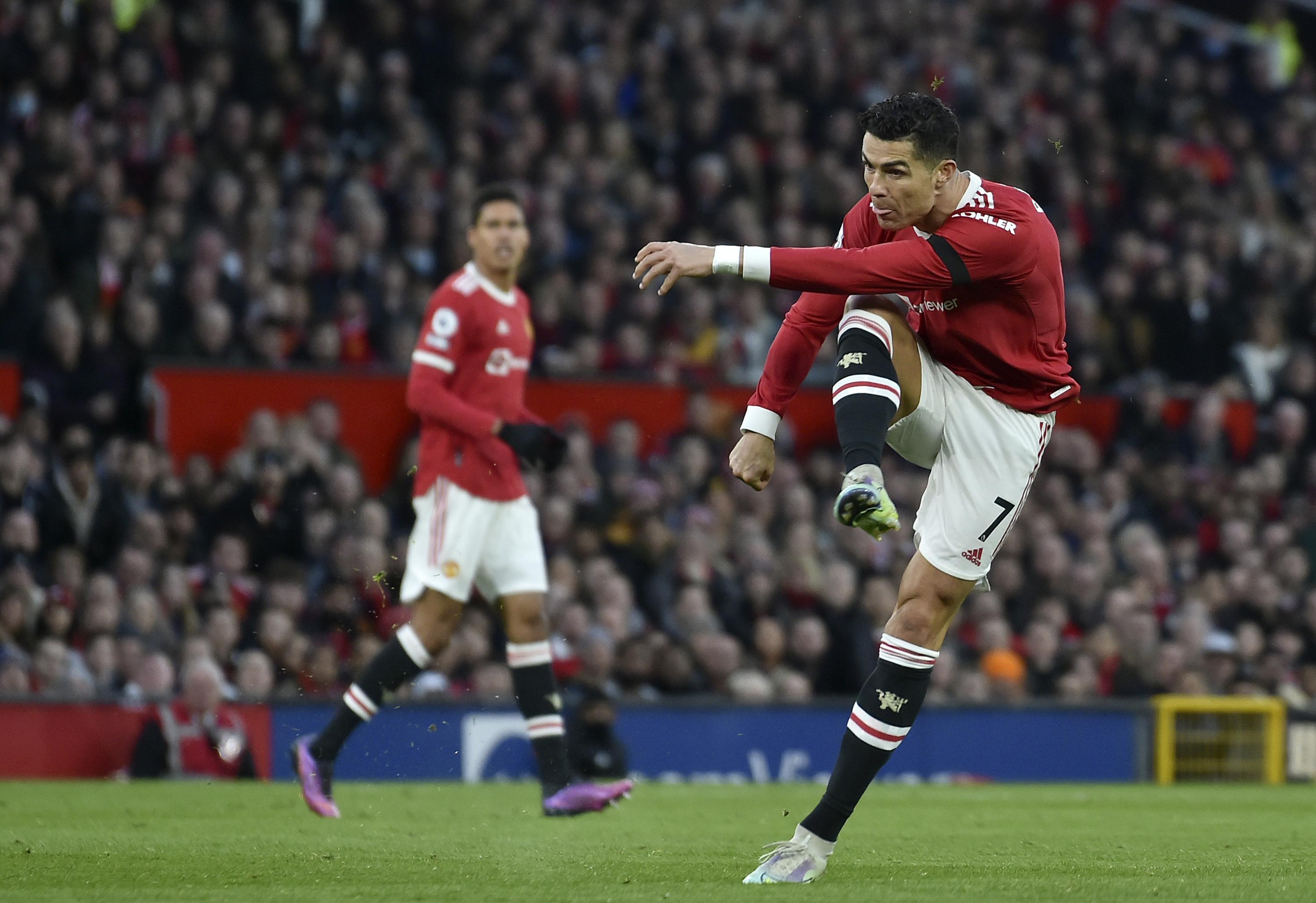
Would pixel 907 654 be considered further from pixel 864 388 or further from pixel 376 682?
pixel 376 682

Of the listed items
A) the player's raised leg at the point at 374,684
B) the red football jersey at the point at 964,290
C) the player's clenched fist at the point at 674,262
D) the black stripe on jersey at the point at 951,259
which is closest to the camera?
the player's clenched fist at the point at 674,262

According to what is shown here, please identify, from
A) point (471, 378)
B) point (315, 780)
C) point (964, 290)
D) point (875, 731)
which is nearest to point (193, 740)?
point (315, 780)

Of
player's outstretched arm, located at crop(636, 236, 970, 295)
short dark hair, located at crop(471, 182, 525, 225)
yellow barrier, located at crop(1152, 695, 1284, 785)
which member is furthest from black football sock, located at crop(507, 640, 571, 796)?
yellow barrier, located at crop(1152, 695, 1284, 785)

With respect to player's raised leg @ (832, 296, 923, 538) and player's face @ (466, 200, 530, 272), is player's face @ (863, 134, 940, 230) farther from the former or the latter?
player's face @ (466, 200, 530, 272)

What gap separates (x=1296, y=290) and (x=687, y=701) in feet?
27.6

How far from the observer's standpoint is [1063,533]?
560 inches

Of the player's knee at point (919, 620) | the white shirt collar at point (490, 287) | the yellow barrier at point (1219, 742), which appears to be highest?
the white shirt collar at point (490, 287)

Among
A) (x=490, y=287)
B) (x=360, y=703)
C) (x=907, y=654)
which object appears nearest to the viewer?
(x=907, y=654)

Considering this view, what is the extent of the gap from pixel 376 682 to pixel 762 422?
2858mm

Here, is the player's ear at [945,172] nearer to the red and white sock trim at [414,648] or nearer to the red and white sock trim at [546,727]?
the red and white sock trim at [546,727]

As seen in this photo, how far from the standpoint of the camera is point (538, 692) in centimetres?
798

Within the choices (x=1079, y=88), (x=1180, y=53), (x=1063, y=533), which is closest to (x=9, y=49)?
(x=1063, y=533)

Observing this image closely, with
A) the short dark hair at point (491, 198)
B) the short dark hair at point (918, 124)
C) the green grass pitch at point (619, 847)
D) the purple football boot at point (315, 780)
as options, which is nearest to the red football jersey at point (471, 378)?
the short dark hair at point (491, 198)

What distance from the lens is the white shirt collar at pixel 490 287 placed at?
8.24 meters
